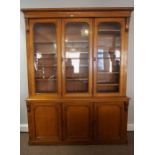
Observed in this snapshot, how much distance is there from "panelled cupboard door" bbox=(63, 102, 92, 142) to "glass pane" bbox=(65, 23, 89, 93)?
294 mm

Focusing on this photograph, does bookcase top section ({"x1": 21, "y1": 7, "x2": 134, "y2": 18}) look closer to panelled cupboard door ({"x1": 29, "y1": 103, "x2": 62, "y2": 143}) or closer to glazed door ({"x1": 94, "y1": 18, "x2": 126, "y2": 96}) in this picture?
glazed door ({"x1": 94, "y1": 18, "x2": 126, "y2": 96})

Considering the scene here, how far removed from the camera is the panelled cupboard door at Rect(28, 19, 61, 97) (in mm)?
2893

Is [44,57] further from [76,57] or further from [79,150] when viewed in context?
[79,150]

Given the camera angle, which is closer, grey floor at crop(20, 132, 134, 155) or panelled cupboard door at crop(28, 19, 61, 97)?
grey floor at crop(20, 132, 134, 155)

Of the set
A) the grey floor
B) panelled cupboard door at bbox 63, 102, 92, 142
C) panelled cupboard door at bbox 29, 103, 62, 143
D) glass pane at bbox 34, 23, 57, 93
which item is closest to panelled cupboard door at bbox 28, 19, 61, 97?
glass pane at bbox 34, 23, 57, 93

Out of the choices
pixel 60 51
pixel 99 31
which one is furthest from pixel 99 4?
pixel 60 51

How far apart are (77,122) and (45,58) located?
4.01 ft

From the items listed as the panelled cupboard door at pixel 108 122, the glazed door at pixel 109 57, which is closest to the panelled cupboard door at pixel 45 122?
the panelled cupboard door at pixel 108 122

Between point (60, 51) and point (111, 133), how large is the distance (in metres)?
1.63

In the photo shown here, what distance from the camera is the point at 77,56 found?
10.0 feet
